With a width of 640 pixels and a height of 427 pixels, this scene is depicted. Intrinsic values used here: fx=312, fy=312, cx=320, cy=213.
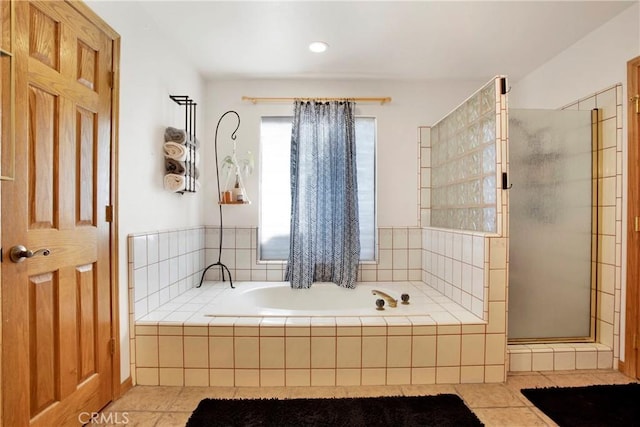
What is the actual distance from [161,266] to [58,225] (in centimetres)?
84

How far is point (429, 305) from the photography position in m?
2.20

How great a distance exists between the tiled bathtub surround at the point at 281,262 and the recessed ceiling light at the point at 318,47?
159 centimetres

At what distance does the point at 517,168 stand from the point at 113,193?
250cm

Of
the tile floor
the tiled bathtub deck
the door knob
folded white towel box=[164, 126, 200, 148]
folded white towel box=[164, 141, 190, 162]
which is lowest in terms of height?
the tile floor

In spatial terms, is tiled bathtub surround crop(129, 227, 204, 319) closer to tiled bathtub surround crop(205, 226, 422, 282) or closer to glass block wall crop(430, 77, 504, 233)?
tiled bathtub surround crop(205, 226, 422, 282)

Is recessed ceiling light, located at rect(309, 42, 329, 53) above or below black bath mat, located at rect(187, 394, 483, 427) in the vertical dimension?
above

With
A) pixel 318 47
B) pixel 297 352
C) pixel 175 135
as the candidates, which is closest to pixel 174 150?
pixel 175 135

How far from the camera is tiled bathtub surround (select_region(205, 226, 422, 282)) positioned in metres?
2.91

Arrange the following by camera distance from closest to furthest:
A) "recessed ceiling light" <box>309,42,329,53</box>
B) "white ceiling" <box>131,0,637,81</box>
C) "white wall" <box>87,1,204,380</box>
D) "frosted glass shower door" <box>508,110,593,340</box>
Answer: "white wall" <box>87,1,204,380</box> < "white ceiling" <box>131,0,637,81</box> < "frosted glass shower door" <box>508,110,593,340</box> < "recessed ceiling light" <box>309,42,329,53</box>

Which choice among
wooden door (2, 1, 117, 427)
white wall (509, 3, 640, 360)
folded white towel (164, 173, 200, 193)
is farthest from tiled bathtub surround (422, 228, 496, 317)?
wooden door (2, 1, 117, 427)

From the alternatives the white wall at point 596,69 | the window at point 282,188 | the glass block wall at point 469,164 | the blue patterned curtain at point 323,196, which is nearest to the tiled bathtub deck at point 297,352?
the glass block wall at point 469,164

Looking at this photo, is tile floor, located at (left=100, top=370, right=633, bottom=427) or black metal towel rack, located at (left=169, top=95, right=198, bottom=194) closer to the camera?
tile floor, located at (left=100, top=370, right=633, bottom=427)

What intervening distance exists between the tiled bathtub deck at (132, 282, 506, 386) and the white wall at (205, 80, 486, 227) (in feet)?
4.07

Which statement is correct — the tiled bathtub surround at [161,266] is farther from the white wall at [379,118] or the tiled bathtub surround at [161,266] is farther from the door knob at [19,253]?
the door knob at [19,253]
